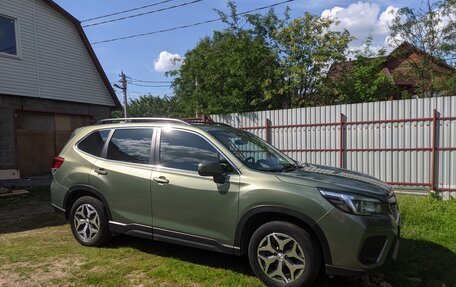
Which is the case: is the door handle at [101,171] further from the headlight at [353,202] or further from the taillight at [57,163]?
the headlight at [353,202]

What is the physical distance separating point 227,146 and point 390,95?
1478 cm

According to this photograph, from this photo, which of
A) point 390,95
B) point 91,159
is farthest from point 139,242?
point 390,95

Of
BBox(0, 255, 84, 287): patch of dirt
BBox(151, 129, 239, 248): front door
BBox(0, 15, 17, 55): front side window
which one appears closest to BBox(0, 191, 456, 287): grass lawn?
BBox(0, 255, 84, 287): patch of dirt

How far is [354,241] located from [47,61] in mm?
13531

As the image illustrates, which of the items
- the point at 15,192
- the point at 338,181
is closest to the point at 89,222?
the point at 338,181

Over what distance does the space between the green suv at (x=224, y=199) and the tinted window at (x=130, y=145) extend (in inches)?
0.6

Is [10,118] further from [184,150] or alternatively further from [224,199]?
[224,199]

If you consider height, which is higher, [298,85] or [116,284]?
[298,85]

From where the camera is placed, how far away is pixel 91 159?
5820 millimetres

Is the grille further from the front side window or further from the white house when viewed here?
the front side window

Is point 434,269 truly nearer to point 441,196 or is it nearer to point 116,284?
point 116,284

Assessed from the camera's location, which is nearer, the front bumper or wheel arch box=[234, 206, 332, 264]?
the front bumper

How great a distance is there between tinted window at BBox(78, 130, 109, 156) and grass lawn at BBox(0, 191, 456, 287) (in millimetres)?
1333

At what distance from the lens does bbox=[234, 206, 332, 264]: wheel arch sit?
4.07 metres
